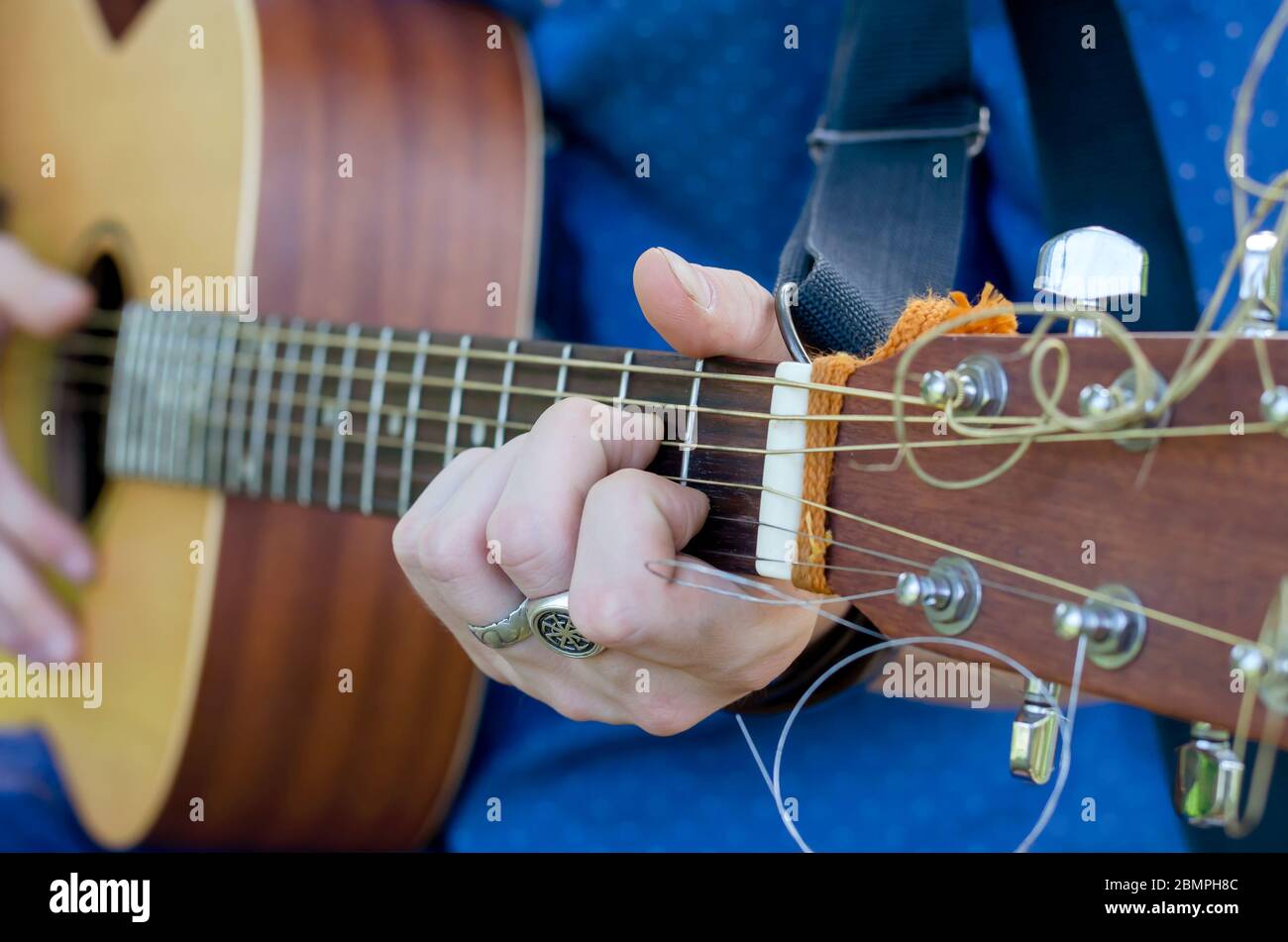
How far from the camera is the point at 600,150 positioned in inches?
34.9

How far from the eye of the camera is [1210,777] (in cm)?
32

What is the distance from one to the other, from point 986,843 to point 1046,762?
1.32 feet

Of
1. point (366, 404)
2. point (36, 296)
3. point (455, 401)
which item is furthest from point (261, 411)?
point (36, 296)

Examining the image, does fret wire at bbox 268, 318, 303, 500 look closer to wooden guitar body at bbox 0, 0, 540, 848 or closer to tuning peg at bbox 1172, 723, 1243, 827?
wooden guitar body at bbox 0, 0, 540, 848

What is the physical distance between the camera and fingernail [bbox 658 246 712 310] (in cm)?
47

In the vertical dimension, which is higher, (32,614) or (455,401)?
(455,401)

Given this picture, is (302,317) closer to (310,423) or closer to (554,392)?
(310,423)

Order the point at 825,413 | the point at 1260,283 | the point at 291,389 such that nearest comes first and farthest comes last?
the point at 1260,283 < the point at 825,413 < the point at 291,389

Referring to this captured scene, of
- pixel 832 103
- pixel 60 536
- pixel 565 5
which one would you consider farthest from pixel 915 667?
pixel 60 536

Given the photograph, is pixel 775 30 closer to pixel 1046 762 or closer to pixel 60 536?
pixel 1046 762

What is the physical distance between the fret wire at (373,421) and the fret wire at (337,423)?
1.1 inches

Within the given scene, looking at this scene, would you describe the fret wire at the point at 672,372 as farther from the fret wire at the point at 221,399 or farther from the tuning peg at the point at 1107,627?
the fret wire at the point at 221,399

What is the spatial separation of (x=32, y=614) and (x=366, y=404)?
0.48 m

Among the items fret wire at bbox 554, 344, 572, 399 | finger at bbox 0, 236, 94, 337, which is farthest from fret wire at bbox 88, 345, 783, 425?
finger at bbox 0, 236, 94, 337
